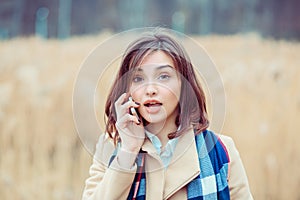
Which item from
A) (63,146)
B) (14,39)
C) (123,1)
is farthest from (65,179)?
(123,1)

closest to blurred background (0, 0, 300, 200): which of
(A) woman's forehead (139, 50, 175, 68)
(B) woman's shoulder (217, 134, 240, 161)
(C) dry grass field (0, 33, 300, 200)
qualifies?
(C) dry grass field (0, 33, 300, 200)

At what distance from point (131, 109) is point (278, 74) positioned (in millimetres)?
1548

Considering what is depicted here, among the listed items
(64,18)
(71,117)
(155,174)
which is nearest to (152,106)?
(155,174)

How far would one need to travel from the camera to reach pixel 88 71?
87 cm

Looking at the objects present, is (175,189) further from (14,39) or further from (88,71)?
(14,39)

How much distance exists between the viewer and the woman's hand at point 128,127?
0.83m

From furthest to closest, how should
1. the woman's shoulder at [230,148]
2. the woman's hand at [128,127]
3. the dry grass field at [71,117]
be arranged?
the dry grass field at [71,117]
the woman's shoulder at [230,148]
the woman's hand at [128,127]

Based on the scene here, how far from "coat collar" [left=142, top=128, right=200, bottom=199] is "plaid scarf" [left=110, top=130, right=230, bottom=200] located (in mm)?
14

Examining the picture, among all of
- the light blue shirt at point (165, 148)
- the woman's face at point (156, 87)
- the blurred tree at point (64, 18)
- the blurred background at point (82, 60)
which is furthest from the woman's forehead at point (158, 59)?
the blurred tree at point (64, 18)

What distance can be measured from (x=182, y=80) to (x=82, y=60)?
1.39 metres

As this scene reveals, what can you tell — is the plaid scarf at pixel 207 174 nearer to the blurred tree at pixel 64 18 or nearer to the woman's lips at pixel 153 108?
the woman's lips at pixel 153 108

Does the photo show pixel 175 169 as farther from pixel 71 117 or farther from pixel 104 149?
pixel 71 117

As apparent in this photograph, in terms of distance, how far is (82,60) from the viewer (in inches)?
87.7

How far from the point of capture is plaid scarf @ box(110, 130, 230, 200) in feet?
2.90
